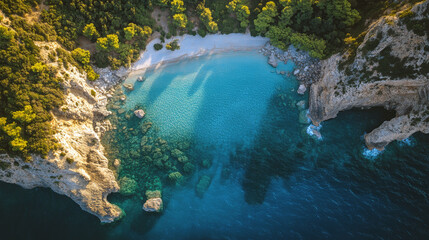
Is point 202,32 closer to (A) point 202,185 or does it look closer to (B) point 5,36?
(A) point 202,185

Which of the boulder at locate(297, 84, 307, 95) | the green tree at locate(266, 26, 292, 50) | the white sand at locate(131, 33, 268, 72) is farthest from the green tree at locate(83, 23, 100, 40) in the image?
the boulder at locate(297, 84, 307, 95)

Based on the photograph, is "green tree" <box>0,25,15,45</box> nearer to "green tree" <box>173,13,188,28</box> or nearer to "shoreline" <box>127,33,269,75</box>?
"shoreline" <box>127,33,269,75</box>

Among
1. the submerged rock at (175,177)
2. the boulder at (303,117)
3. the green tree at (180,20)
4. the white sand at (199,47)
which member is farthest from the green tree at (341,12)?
the submerged rock at (175,177)

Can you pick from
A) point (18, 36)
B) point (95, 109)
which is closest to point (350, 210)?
point (95, 109)

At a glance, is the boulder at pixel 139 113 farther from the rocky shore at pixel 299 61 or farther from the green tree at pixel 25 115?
the rocky shore at pixel 299 61

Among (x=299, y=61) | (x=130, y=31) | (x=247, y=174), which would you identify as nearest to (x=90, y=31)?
(x=130, y=31)

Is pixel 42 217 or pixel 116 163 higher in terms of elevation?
pixel 116 163

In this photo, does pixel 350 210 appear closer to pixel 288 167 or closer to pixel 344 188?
pixel 344 188
